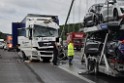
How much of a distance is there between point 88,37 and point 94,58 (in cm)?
258

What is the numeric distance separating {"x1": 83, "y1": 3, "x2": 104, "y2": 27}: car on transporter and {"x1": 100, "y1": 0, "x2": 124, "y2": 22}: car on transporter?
1.87 ft

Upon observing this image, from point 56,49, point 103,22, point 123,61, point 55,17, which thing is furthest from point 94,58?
point 55,17

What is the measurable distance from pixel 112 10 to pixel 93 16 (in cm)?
242

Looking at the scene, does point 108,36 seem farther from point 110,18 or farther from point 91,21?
point 91,21

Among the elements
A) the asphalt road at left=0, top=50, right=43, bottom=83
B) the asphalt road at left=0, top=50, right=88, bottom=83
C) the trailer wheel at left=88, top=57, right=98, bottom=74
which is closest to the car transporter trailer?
the trailer wheel at left=88, top=57, right=98, bottom=74

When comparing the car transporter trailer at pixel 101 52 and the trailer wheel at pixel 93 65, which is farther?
the trailer wheel at pixel 93 65

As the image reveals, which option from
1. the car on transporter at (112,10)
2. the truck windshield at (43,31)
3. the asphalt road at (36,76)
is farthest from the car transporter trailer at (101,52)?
the truck windshield at (43,31)

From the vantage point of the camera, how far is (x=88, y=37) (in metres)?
19.9

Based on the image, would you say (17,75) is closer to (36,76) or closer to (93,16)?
(36,76)

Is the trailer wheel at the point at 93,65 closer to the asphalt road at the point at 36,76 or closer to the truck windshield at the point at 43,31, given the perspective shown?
the asphalt road at the point at 36,76

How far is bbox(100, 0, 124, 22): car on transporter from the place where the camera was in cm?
1556

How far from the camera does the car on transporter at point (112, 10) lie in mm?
15559

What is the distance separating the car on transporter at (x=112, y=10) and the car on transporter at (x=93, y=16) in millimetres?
571

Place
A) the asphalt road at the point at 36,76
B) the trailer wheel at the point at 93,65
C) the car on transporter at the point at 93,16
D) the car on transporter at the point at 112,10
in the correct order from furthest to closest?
the car on transporter at the point at 93,16
the trailer wheel at the point at 93,65
the asphalt road at the point at 36,76
the car on transporter at the point at 112,10
